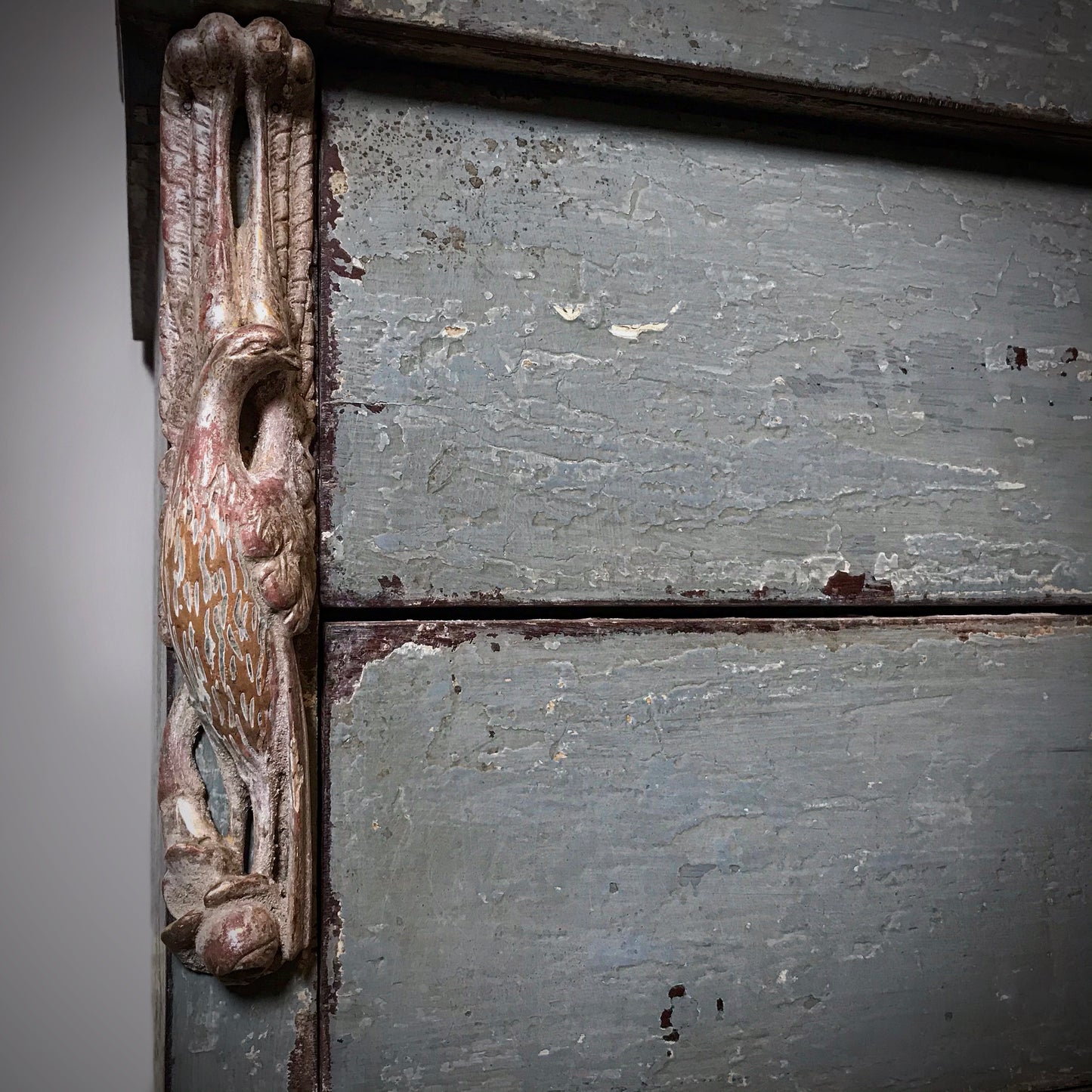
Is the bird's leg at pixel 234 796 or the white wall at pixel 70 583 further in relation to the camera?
the white wall at pixel 70 583

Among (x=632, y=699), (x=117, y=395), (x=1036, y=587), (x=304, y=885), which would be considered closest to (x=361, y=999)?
(x=304, y=885)

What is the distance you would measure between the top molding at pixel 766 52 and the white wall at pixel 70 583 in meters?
0.31

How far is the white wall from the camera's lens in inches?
34.8

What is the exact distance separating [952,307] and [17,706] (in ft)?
2.96

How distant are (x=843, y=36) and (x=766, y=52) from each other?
0.06 metres

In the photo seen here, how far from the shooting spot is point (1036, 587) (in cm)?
64

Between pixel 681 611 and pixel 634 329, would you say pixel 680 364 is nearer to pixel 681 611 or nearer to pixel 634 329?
pixel 634 329

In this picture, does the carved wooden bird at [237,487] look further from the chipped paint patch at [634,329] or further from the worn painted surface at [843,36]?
the chipped paint patch at [634,329]

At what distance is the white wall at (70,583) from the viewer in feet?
2.90

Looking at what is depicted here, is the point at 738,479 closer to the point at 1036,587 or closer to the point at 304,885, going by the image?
the point at 1036,587

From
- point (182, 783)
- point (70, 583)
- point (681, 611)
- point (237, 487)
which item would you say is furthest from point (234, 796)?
point (70, 583)

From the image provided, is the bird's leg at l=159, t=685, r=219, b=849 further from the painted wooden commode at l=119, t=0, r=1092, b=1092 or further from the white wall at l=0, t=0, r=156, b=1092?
the white wall at l=0, t=0, r=156, b=1092

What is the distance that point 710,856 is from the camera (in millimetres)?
562

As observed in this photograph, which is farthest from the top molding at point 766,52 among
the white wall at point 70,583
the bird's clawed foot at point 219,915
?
the bird's clawed foot at point 219,915
